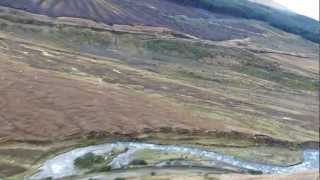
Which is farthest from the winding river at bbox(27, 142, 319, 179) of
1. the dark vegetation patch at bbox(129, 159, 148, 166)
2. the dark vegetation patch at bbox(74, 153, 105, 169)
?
the dark vegetation patch at bbox(74, 153, 105, 169)

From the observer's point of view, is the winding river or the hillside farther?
the hillside

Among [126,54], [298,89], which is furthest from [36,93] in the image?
[298,89]

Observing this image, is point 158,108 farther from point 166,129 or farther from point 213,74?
point 213,74

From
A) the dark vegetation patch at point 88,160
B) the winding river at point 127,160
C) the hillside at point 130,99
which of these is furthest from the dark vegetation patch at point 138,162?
the dark vegetation patch at point 88,160

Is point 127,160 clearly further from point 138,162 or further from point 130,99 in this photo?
point 130,99

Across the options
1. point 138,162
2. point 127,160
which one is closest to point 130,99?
point 127,160

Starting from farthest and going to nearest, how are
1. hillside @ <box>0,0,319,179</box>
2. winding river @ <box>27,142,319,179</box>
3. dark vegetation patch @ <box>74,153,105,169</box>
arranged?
hillside @ <box>0,0,319,179</box>
dark vegetation patch @ <box>74,153,105,169</box>
winding river @ <box>27,142,319,179</box>

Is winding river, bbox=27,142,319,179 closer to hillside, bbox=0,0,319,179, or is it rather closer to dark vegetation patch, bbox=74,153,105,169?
dark vegetation patch, bbox=74,153,105,169
